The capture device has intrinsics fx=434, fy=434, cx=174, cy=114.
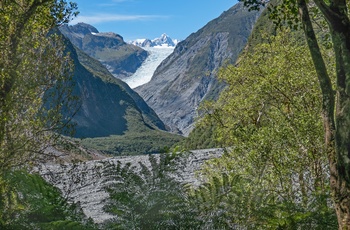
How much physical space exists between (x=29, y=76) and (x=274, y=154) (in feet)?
26.5

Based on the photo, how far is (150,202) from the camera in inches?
322

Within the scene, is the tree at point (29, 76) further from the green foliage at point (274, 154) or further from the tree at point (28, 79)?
the green foliage at point (274, 154)

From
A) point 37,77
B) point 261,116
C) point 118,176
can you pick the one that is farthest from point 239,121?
point 118,176

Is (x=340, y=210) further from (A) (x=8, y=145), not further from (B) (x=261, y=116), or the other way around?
(B) (x=261, y=116)

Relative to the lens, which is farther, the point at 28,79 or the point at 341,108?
the point at 28,79

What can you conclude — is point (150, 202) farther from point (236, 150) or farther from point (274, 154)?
point (236, 150)

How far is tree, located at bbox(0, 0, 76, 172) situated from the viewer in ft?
41.3

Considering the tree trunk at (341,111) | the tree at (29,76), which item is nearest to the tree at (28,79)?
the tree at (29,76)

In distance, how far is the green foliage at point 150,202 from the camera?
26.0ft

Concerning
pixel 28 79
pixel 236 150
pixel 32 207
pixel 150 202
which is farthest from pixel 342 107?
pixel 28 79

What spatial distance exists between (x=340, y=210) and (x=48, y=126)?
11.1 metres

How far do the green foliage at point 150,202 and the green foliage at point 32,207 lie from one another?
0.80m

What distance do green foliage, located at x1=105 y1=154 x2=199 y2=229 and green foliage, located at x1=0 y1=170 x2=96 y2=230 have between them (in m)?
0.80

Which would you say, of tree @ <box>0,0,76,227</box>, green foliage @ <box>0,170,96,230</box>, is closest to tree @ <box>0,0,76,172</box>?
tree @ <box>0,0,76,227</box>
